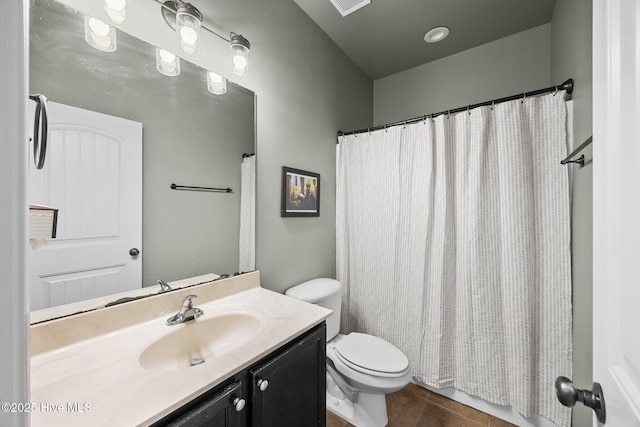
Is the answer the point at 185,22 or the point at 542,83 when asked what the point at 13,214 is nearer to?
the point at 185,22

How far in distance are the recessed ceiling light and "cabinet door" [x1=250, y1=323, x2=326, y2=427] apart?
7.45 ft

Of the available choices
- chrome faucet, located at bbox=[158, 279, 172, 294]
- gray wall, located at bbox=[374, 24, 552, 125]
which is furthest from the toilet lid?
gray wall, located at bbox=[374, 24, 552, 125]

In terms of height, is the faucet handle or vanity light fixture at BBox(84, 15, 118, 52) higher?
vanity light fixture at BBox(84, 15, 118, 52)

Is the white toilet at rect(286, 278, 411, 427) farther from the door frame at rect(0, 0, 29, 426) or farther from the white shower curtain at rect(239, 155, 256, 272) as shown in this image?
the door frame at rect(0, 0, 29, 426)

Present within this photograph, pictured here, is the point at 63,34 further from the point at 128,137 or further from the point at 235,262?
the point at 235,262

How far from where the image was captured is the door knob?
0.51 m

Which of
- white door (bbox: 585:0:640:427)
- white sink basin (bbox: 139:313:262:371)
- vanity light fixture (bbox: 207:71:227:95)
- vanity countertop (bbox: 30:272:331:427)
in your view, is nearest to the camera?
white door (bbox: 585:0:640:427)

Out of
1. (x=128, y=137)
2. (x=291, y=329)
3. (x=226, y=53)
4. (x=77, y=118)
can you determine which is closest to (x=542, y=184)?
(x=291, y=329)

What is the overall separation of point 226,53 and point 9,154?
1.38m

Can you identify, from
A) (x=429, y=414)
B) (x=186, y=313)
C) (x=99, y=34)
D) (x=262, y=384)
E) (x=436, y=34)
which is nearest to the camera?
(x=262, y=384)

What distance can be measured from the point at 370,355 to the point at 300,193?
1.10 meters

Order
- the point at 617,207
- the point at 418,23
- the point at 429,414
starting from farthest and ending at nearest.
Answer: the point at 418,23 → the point at 429,414 → the point at 617,207

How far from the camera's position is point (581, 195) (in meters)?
1.14

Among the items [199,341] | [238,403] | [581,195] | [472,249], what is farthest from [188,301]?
[581,195]
